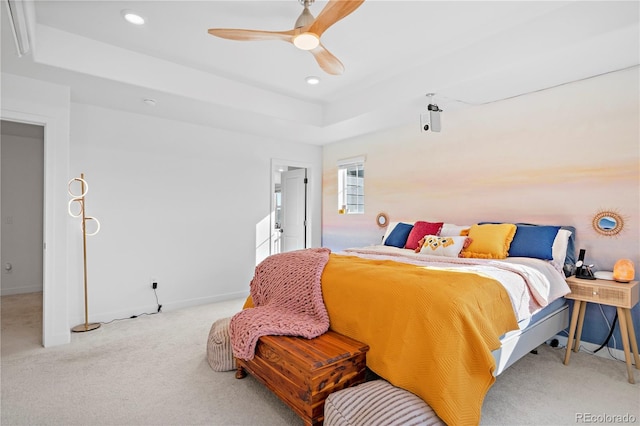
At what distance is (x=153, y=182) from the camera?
13.3 ft

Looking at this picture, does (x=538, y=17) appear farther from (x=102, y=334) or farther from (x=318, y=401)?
(x=102, y=334)

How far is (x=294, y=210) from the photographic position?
5.90 metres

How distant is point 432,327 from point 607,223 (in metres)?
2.26

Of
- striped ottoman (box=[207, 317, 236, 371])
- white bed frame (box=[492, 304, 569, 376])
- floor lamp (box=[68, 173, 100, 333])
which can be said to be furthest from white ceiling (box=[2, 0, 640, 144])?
striped ottoman (box=[207, 317, 236, 371])

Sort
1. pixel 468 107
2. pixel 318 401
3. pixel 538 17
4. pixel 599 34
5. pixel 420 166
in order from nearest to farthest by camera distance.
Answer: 1. pixel 318 401
2. pixel 599 34
3. pixel 538 17
4. pixel 468 107
5. pixel 420 166

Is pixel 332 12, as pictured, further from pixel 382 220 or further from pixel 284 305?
pixel 382 220

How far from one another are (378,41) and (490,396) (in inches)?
113

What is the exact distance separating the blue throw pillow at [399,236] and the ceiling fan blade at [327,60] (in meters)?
2.02

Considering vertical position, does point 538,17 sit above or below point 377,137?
above

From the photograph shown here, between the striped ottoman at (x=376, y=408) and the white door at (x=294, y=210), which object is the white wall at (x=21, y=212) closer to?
the white door at (x=294, y=210)

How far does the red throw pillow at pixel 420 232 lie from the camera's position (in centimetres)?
371

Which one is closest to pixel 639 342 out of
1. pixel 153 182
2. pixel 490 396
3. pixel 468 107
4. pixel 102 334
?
pixel 490 396

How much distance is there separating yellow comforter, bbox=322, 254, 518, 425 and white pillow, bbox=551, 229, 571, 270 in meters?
1.14

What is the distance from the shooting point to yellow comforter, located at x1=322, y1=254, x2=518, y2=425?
162cm
